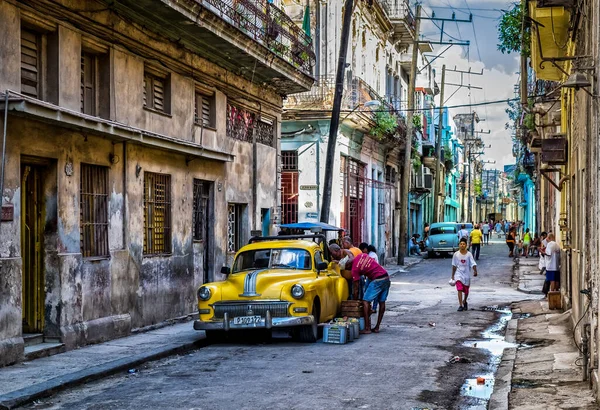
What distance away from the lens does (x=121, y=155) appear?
1541 centimetres

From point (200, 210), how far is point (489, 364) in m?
8.64

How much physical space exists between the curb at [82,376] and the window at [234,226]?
7.58 meters

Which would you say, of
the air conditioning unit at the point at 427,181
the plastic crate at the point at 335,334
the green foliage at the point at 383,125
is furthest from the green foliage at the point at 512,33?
the air conditioning unit at the point at 427,181

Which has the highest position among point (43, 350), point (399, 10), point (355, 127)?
point (399, 10)

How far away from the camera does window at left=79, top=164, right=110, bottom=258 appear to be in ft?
47.0

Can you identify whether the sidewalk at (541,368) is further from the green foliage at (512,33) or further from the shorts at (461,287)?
the green foliage at (512,33)

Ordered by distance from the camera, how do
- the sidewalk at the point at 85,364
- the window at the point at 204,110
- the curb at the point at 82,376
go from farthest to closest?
the window at the point at 204,110 < the sidewalk at the point at 85,364 < the curb at the point at 82,376

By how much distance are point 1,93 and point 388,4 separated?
32.5 meters

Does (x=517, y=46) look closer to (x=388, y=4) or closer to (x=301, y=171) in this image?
(x=301, y=171)

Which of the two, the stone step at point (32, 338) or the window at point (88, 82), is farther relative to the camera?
the window at point (88, 82)

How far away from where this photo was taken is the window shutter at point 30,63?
1294 centimetres

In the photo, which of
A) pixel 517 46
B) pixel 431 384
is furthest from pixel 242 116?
pixel 431 384

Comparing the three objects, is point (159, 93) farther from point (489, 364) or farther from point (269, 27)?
point (489, 364)

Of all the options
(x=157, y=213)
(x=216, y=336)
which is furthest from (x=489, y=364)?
(x=157, y=213)
